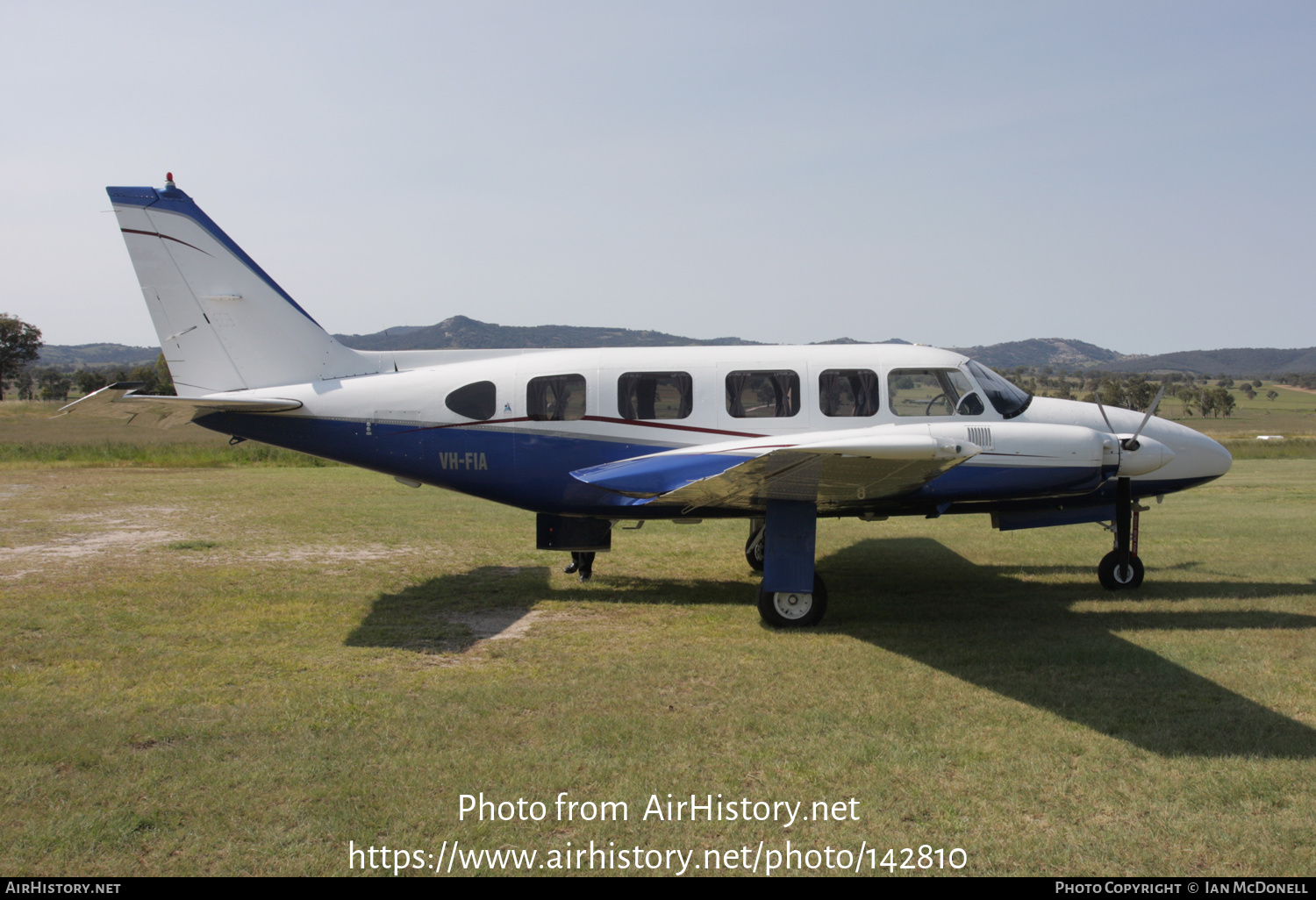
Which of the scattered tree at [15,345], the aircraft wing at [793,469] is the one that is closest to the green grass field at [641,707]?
the aircraft wing at [793,469]

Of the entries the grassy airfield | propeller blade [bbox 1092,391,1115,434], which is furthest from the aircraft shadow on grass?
propeller blade [bbox 1092,391,1115,434]

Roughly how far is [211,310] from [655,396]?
A: 5.95 m

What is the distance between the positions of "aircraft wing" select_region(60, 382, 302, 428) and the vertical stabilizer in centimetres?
51

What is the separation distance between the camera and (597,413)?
1008cm

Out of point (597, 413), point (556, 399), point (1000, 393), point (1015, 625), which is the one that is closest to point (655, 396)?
point (597, 413)

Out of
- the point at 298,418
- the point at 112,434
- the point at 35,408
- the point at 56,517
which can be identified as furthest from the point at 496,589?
the point at 35,408

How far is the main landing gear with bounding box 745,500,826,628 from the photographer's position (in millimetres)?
9133

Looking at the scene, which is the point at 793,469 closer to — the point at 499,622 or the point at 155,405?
the point at 499,622

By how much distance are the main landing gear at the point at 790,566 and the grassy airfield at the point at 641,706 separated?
0.30 meters

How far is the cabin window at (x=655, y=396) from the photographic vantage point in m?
10.0

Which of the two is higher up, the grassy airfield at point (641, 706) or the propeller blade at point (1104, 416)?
the propeller blade at point (1104, 416)

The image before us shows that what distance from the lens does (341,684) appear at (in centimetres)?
716

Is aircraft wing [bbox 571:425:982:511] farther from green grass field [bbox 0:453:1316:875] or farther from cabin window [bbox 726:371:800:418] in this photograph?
green grass field [bbox 0:453:1316:875]

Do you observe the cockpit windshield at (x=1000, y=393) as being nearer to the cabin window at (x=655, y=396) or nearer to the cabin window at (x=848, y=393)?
the cabin window at (x=848, y=393)
